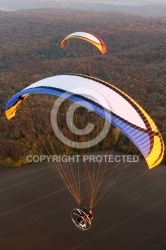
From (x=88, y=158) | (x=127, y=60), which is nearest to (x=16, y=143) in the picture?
(x=88, y=158)

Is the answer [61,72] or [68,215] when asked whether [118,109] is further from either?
[61,72]

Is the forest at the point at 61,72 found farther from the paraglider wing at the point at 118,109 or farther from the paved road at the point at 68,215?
the paved road at the point at 68,215

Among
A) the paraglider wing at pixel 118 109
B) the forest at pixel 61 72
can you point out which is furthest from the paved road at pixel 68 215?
the paraglider wing at pixel 118 109

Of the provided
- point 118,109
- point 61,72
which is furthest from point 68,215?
point 61,72

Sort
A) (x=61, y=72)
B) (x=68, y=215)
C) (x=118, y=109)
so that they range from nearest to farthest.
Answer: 1. (x=118, y=109)
2. (x=68, y=215)
3. (x=61, y=72)

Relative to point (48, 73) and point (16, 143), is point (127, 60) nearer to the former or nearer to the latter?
point (48, 73)
